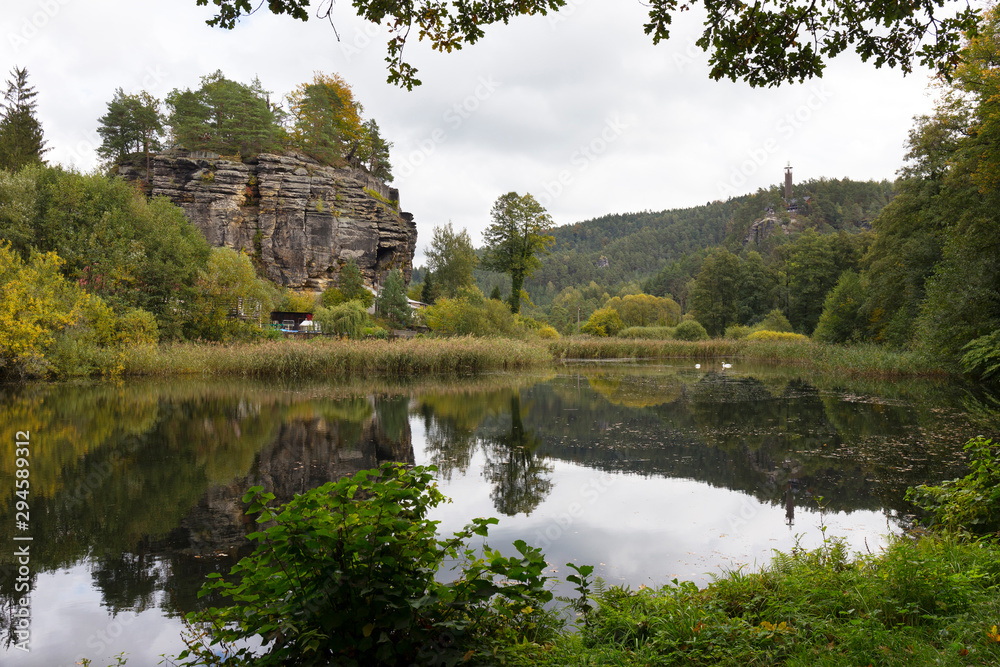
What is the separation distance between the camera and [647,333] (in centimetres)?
5006

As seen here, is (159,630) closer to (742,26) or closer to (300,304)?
(742,26)

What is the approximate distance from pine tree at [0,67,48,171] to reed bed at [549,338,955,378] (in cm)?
3739

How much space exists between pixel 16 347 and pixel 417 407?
41.5 feet

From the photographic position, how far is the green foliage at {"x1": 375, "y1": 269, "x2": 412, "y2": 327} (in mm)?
44625

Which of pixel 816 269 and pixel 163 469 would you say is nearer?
pixel 163 469

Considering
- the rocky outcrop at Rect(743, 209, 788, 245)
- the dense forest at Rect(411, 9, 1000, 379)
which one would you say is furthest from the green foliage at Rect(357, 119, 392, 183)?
the rocky outcrop at Rect(743, 209, 788, 245)

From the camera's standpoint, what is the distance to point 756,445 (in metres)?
9.38

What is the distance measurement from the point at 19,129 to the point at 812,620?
5443 cm

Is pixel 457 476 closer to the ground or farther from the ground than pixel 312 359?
closer to the ground

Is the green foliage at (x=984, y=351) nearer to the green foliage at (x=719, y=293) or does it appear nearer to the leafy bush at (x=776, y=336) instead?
the leafy bush at (x=776, y=336)

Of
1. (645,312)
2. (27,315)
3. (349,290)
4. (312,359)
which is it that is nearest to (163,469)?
(27,315)

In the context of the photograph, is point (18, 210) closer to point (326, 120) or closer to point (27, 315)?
point (27, 315)

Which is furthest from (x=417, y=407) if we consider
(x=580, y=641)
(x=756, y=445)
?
(x=580, y=641)

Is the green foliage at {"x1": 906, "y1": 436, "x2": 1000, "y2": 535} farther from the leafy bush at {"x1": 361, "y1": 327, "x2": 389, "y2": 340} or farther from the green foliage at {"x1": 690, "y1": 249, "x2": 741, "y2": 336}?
the green foliage at {"x1": 690, "y1": 249, "x2": 741, "y2": 336}
